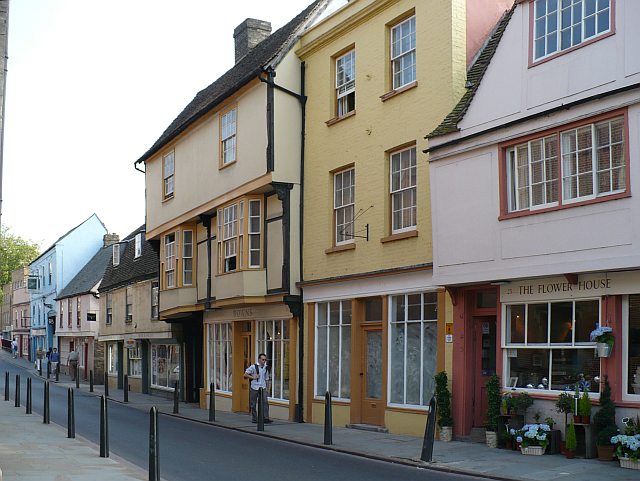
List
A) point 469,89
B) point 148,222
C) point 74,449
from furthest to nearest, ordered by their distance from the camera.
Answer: point 148,222 → point 469,89 → point 74,449

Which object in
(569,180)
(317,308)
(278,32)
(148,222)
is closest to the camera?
(569,180)

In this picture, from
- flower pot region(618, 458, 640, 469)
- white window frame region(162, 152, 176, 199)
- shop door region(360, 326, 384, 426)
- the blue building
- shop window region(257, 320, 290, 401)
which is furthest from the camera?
the blue building

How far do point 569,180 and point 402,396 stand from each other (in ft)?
20.9

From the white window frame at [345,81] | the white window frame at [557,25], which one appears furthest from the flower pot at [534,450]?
the white window frame at [345,81]

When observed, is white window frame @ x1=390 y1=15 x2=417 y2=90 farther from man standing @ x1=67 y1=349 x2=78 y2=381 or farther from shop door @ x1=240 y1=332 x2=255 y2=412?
man standing @ x1=67 y1=349 x2=78 y2=381

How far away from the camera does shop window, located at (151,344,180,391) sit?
3331 centimetres

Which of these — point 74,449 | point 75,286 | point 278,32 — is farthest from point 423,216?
point 75,286

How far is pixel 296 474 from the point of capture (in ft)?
42.1

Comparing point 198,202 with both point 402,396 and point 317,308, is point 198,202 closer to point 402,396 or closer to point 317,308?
point 317,308

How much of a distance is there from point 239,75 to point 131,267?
1709cm

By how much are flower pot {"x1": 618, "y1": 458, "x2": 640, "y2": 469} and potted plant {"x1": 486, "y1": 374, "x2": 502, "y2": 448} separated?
2944 millimetres

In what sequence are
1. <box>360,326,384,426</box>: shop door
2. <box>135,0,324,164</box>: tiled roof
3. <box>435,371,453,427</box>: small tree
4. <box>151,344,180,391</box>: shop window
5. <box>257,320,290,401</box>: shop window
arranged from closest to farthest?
1. <box>435,371,453,427</box>: small tree
2. <box>360,326,384,426</box>: shop door
3. <box>257,320,290,401</box>: shop window
4. <box>135,0,324,164</box>: tiled roof
5. <box>151,344,180,391</box>: shop window

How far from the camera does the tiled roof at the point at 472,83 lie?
15953mm

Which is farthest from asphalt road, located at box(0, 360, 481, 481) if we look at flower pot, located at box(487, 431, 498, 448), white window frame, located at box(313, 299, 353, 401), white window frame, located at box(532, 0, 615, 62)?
white window frame, located at box(532, 0, 615, 62)
